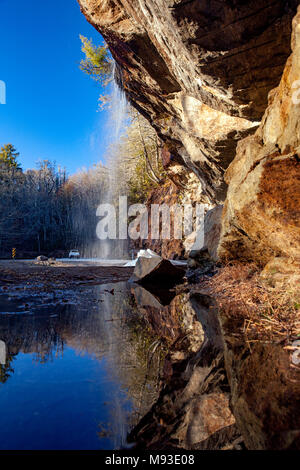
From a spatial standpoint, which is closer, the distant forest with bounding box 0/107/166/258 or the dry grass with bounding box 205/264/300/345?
the dry grass with bounding box 205/264/300/345

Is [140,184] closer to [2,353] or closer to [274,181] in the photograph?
[274,181]

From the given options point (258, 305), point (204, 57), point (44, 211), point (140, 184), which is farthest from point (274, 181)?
point (44, 211)

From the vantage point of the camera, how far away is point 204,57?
11.0 ft

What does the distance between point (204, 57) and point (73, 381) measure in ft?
12.2

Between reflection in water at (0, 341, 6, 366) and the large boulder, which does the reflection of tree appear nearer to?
reflection in water at (0, 341, 6, 366)

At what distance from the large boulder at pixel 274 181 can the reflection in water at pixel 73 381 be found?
1797 millimetres

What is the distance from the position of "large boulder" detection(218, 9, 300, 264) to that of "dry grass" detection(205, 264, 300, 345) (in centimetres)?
46

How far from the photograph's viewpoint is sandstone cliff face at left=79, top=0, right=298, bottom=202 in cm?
279

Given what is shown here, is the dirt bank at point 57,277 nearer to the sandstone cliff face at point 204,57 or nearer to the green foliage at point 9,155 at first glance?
the sandstone cliff face at point 204,57

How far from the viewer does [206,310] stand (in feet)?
9.37

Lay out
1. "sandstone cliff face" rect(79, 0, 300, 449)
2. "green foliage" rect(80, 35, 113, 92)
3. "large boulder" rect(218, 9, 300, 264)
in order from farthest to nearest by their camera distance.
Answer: "green foliage" rect(80, 35, 113, 92) → "large boulder" rect(218, 9, 300, 264) → "sandstone cliff face" rect(79, 0, 300, 449)

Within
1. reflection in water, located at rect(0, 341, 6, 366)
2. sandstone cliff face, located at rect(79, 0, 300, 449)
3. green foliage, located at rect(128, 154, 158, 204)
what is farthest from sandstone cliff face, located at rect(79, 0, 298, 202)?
green foliage, located at rect(128, 154, 158, 204)
